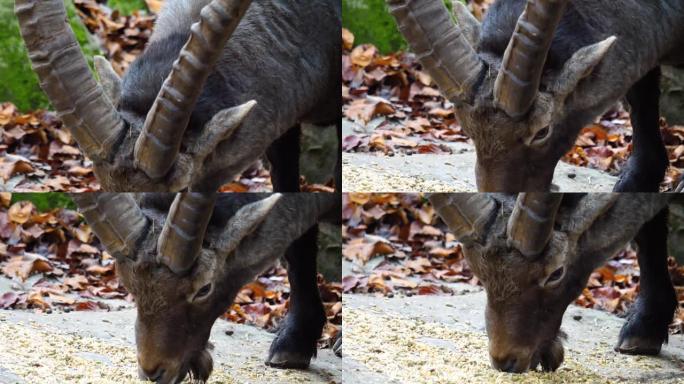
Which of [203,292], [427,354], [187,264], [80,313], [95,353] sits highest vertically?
[187,264]

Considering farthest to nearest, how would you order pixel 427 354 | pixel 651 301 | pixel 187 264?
1. pixel 427 354
2. pixel 651 301
3. pixel 187 264

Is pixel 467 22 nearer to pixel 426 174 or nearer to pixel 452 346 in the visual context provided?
pixel 426 174

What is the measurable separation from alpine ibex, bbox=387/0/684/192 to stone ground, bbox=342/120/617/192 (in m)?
0.07

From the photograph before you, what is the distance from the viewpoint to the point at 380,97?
3.89 meters

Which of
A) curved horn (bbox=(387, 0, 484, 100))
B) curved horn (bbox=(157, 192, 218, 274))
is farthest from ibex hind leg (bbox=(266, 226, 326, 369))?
curved horn (bbox=(387, 0, 484, 100))

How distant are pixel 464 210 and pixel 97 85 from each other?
147 centimetres

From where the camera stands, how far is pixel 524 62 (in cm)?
357

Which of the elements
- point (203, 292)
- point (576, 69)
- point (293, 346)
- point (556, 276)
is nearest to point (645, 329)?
point (556, 276)

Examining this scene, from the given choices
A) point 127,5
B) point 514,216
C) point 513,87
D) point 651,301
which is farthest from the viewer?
point 127,5

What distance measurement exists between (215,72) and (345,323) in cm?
113

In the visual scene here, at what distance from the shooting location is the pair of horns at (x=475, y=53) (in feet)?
11.7

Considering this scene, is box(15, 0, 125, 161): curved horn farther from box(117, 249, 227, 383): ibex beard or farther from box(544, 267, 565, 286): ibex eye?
box(544, 267, 565, 286): ibex eye

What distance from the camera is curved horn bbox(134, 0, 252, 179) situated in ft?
12.7

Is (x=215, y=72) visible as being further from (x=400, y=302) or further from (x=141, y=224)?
(x=400, y=302)
